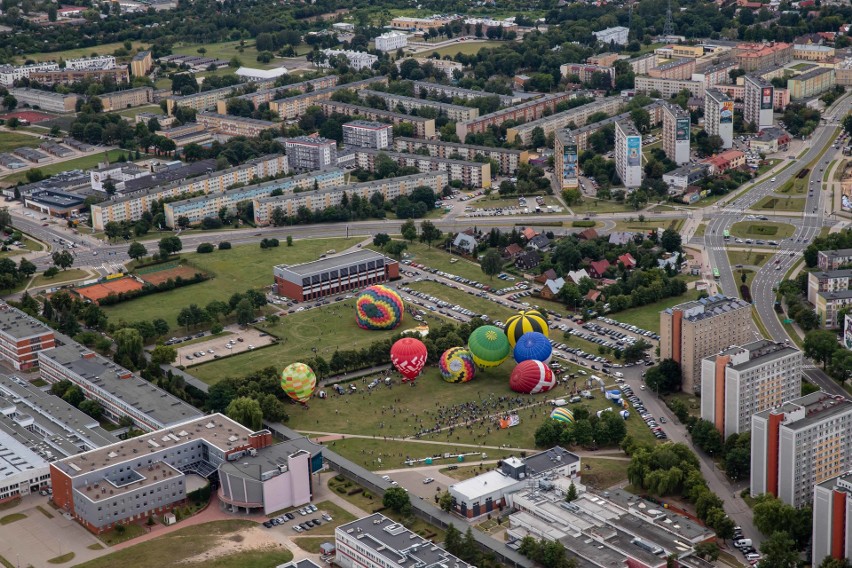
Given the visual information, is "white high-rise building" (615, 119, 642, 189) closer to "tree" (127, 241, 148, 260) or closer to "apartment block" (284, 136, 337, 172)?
"apartment block" (284, 136, 337, 172)

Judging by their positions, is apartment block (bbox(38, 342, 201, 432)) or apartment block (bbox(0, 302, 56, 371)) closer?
apartment block (bbox(38, 342, 201, 432))

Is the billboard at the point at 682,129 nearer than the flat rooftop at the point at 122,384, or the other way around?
the flat rooftop at the point at 122,384

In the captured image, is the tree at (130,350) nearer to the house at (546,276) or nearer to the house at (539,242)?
the house at (546,276)

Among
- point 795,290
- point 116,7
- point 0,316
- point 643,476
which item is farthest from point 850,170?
point 116,7

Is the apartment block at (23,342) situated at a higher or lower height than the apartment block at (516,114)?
lower

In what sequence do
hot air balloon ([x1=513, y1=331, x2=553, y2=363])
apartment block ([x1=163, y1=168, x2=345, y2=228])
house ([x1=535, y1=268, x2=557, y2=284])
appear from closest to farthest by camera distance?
1. hot air balloon ([x1=513, y1=331, x2=553, y2=363])
2. house ([x1=535, y1=268, x2=557, y2=284])
3. apartment block ([x1=163, y1=168, x2=345, y2=228])

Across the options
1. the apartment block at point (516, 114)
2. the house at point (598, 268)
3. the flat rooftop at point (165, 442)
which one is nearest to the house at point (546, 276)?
the house at point (598, 268)

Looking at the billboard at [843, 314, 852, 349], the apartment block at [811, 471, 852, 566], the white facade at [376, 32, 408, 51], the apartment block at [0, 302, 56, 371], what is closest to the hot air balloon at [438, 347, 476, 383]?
the billboard at [843, 314, 852, 349]
